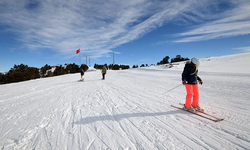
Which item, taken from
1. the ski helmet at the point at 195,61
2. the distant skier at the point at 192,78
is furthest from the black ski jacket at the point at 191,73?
the ski helmet at the point at 195,61

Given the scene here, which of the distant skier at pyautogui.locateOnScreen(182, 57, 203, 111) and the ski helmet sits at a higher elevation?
the ski helmet

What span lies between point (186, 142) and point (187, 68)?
A: 271 centimetres

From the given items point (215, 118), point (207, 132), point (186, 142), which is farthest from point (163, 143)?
point (215, 118)

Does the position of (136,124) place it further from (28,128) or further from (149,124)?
(28,128)

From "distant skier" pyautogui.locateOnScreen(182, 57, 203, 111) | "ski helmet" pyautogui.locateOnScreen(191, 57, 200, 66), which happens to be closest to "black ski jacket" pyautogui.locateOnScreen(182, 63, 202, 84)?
"distant skier" pyautogui.locateOnScreen(182, 57, 203, 111)

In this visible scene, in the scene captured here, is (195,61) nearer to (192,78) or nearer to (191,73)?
(191,73)

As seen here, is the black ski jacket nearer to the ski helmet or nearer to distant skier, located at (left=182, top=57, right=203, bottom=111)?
distant skier, located at (left=182, top=57, right=203, bottom=111)

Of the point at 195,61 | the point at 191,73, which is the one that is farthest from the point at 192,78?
the point at 195,61

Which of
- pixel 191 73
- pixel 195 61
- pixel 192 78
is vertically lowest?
pixel 192 78

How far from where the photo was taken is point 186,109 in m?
4.62

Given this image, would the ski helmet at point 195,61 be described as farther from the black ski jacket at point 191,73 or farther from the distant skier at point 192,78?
the black ski jacket at point 191,73

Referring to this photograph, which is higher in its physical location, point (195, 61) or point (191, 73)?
point (195, 61)

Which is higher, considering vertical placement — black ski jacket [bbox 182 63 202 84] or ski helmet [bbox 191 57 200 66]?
ski helmet [bbox 191 57 200 66]

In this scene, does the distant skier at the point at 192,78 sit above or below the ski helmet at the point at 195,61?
below
